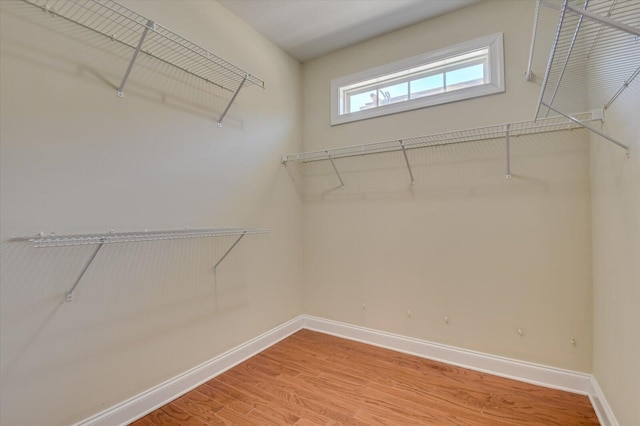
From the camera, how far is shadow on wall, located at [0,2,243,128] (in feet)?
4.32

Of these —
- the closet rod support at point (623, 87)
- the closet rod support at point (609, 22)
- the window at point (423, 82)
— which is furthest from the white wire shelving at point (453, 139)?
the closet rod support at point (609, 22)

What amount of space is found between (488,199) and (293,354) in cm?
188

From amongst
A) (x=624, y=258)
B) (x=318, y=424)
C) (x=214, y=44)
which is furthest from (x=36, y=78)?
(x=624, y=258)

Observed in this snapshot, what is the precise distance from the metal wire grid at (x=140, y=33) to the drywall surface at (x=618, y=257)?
2.01 m

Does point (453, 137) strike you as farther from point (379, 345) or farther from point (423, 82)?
point (379, 345)

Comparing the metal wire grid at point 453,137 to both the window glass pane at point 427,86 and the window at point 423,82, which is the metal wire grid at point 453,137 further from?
the window glass pane at point 427,86

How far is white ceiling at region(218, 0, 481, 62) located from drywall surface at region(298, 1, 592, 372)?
0.38 ft

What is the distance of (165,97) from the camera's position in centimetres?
184

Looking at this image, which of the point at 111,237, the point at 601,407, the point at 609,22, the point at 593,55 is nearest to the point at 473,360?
the point at 601,407

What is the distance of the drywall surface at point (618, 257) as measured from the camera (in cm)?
127

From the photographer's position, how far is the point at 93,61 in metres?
1.53

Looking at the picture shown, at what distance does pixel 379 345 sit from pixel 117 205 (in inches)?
85.2

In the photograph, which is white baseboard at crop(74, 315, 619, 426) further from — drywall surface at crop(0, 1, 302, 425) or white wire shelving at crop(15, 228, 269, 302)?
white wire shelving at crop(15, 228, 269, 302)

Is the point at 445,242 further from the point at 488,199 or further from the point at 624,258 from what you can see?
the point at 624,258
